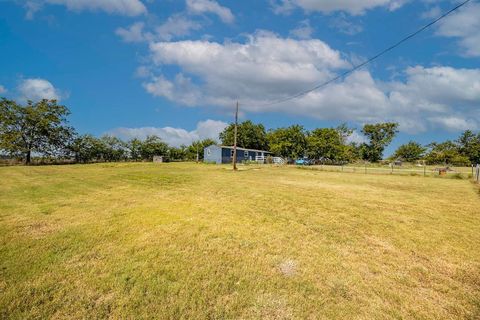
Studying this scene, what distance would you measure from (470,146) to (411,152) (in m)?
14.0

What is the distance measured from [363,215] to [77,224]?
729 centimetres

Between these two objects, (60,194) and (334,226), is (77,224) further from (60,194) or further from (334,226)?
(334,226)

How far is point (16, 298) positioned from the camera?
313 cm

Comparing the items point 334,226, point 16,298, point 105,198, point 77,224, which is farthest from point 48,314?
point 105,198

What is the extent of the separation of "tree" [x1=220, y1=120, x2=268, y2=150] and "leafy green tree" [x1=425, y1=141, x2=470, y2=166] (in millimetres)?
41131

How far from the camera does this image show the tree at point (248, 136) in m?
66.9

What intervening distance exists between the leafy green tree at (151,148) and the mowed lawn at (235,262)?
51468mm

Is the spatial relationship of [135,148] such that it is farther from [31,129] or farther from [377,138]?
[377,138]

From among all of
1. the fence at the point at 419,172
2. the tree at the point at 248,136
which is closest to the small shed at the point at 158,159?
the tree at the point at 248,136

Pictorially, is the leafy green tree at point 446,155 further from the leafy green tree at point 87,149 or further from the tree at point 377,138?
the leafy green tree at point 87,149

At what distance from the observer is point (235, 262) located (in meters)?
4.27

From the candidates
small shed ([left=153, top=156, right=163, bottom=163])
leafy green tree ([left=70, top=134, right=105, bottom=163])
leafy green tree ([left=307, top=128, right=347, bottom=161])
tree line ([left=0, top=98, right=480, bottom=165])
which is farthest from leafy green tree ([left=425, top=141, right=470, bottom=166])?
leafy green tree ([left=70, top=134, right=105, bottom=163])

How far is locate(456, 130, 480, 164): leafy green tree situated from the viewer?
223ft

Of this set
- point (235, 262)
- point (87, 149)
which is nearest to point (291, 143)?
point (87, 149)
